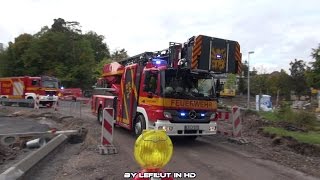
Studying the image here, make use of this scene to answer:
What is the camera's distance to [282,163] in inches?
441

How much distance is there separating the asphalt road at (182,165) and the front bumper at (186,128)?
1.55 ft

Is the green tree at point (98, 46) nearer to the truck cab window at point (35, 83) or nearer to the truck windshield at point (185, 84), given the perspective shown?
the truck cab window at point (35, 83)

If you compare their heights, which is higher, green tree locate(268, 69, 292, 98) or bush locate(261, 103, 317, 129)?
green tree locate(268, 69, 292, 98)

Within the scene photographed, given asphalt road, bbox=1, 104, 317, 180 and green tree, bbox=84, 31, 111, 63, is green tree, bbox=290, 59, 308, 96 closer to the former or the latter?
green tree, bbox=84, 31, 111, 63

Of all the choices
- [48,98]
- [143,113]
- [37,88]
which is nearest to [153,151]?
[143,113]

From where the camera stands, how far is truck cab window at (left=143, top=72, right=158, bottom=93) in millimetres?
13945

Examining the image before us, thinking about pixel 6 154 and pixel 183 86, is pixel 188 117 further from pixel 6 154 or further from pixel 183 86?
pixel 6 154

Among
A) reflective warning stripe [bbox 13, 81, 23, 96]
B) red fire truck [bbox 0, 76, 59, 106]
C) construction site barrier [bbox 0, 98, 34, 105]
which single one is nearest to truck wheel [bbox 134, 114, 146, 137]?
red fire truck [bbox 0, 76, 59, 106]

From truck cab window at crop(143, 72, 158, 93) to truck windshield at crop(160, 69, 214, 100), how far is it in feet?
1.08

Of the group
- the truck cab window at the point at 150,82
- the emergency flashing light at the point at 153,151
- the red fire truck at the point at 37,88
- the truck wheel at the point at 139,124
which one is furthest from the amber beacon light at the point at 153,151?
the red fire truck at the point at 37,88

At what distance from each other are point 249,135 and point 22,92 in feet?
93.6

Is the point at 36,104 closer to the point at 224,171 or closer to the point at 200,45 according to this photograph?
the point at 200,45

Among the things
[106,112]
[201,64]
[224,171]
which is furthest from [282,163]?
[106,112]

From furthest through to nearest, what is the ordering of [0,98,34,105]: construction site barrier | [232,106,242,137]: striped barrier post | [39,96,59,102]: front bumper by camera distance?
[39,96,59,102]: front bumper, [0,98,34,105]: construction site barrier, [232,106,242,137]: striped barrier post
